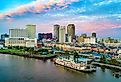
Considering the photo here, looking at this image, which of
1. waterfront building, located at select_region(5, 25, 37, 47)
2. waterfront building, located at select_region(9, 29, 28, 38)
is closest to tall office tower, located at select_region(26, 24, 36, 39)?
waterfront building, located at select_region(5, 25, 37, 47)

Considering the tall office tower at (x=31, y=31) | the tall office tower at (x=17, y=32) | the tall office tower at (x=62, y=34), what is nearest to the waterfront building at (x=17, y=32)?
the tall office tower at (x=17, y=32)

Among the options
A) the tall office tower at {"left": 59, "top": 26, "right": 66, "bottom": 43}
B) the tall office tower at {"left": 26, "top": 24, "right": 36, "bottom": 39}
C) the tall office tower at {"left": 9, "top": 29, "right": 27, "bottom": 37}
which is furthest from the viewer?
the tall office tower at {"left": 26, "top": 24, "right": 36, "bottom": 39}

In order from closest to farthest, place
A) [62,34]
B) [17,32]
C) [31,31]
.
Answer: [17,32] < [62,34] < [31,31]

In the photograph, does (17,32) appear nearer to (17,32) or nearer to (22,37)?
(17,32)

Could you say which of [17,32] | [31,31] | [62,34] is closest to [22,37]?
[17,32]

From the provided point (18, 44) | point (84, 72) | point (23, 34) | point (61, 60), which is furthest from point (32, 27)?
point (84, 72)

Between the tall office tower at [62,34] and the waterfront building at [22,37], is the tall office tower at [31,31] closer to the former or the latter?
the waterfront building at [22,37]

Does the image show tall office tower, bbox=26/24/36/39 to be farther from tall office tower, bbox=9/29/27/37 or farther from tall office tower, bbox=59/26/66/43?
tall office tower, bbox=59/26/66/43

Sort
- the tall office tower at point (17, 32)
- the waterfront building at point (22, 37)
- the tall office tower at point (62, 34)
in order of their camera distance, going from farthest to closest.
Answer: the tall office tower at point (62, 34) < the tall office tower at point (17, 32) < the waterfront building at point (22, 37)

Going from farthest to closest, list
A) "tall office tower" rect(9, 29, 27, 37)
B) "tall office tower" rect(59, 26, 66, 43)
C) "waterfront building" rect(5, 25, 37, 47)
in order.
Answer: "tall office tower" rect(59, 26, 66, 43) < "tall office tower" rect(9, 29, 27, 37) < "waterfront building" rect(5, 25, 37, 47)

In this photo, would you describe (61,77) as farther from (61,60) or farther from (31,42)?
(31,42)

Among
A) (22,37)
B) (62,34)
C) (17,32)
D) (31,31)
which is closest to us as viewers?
(22,37)
